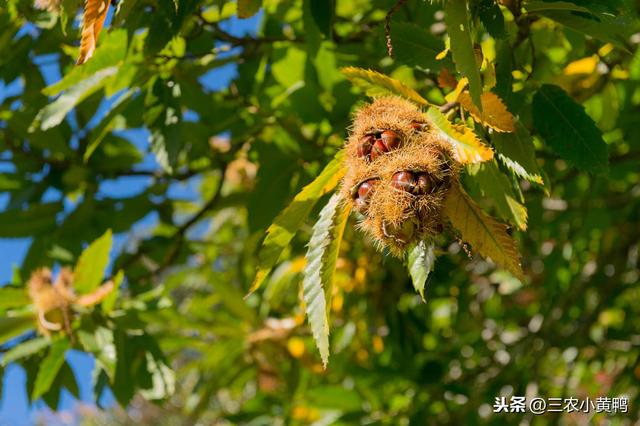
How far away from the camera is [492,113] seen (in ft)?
4.28

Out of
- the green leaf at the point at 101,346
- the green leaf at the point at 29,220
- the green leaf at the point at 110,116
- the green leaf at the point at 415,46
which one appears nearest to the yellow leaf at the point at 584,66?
the green leaf at the point at 415,46

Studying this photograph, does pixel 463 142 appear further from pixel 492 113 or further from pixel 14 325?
pixel 14 325

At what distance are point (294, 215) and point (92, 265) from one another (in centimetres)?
96

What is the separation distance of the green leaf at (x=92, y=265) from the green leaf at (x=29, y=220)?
24.3 inches

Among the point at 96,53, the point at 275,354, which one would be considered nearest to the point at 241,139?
the point at 96,53

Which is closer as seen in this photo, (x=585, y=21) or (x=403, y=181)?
(x=403, y=181)

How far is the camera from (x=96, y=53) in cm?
188

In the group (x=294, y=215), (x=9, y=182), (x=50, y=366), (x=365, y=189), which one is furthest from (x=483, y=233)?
(x=9, y=182)

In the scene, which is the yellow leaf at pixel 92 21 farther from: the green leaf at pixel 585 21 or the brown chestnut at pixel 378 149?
the green leaf at pixel 585 21

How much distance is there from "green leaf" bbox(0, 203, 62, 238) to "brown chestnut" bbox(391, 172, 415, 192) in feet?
5.80

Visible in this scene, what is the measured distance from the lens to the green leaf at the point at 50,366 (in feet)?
6.66

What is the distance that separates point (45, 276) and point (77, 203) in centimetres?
68

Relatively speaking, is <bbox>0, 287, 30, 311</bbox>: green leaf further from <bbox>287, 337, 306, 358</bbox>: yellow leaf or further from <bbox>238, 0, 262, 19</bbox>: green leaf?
<bbox>287, 337, 306, 358</bbox>: yellow leaf

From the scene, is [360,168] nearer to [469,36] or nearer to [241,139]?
[469,36]
